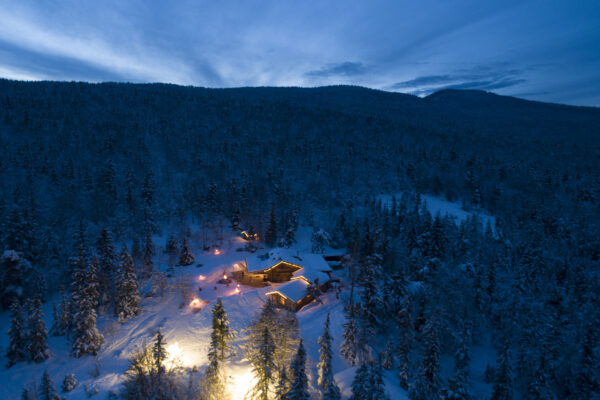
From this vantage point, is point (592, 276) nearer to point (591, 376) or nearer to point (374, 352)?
point (591, 376)

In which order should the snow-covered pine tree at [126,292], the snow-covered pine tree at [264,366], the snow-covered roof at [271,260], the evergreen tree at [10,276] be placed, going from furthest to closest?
the snow-covered roof at [271,260] < the evergreen tree at [10,276] < the snow-covered pine tree at [126,292] < the snow-covered pine tree at [264,366]

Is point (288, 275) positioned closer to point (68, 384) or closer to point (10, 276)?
point (68, 384)

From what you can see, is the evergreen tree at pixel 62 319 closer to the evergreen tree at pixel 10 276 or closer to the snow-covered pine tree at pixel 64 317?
the snow-covered pine tree at pixel 64 317

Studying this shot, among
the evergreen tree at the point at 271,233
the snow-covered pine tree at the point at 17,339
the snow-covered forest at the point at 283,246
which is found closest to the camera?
the snow-covered forest at the point at 283,246

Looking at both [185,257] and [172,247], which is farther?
[172,247]

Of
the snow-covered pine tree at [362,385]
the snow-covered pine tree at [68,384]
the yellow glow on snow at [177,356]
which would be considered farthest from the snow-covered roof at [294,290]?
the snow-covered pine tree at [68,384]

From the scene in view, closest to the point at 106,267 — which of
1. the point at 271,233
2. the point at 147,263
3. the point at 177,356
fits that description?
the point at 147,263
